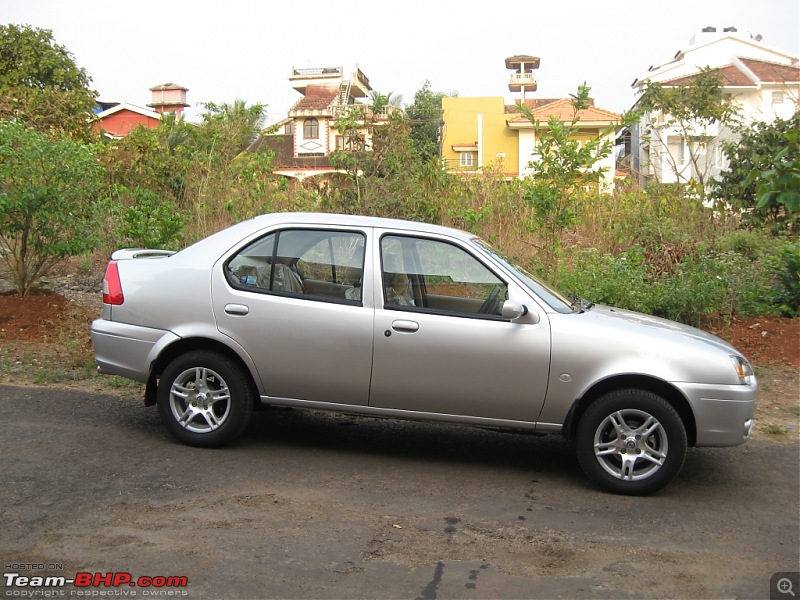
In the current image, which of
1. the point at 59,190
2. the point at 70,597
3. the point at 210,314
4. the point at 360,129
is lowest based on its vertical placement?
the point at 70,597

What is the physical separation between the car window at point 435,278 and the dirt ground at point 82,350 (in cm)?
326

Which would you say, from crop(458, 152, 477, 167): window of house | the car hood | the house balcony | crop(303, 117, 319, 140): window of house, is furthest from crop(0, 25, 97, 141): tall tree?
the house balcony

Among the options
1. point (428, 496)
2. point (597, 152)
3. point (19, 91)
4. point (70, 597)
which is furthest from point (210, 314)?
point (19, 91)

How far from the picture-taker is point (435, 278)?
6309 mm

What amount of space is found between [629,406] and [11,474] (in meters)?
4.16

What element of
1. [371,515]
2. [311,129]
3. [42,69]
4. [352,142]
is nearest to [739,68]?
[311,129]

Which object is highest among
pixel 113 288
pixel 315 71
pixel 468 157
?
pixel 315 71

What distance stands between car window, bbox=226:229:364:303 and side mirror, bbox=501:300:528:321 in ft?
3.74

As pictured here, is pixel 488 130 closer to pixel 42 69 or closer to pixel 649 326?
pixel 42 69

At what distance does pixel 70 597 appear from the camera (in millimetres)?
3982

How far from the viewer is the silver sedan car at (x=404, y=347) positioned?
5770 millimetres

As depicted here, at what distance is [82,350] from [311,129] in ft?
150

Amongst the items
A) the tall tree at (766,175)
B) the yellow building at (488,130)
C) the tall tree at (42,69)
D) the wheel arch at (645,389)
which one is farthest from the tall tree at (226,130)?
the yellow building at (488,130)

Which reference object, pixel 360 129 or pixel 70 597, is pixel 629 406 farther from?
pixel 360 129
